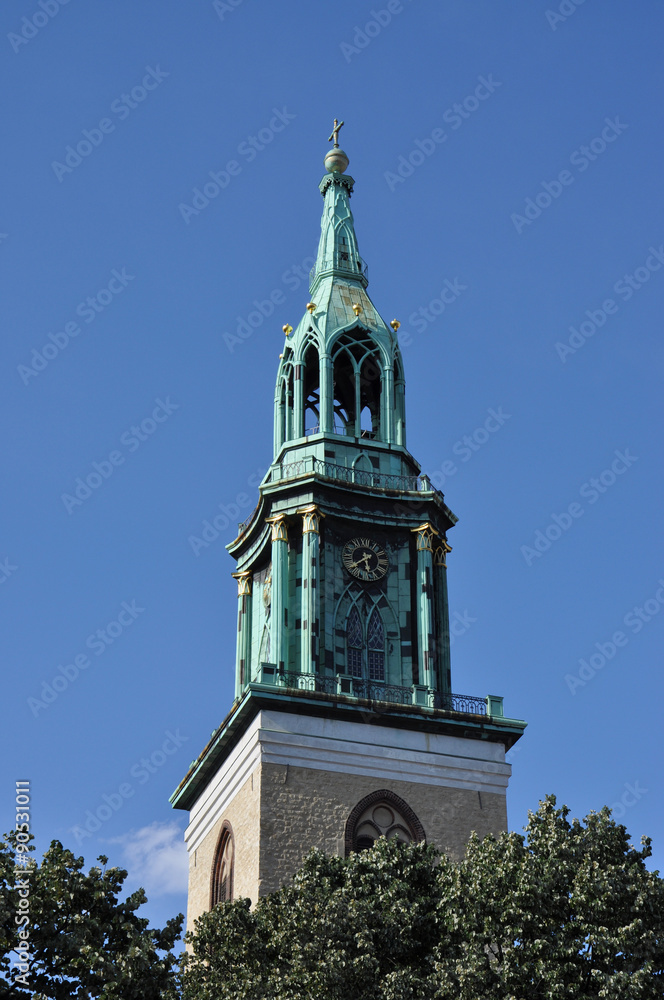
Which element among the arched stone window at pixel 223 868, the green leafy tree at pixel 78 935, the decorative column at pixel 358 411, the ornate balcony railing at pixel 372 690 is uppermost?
the decorative column at pixel 358 411

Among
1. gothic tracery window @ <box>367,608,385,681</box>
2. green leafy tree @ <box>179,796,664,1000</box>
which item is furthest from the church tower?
green leafy tree @ <box>179,796,664,1000</box>

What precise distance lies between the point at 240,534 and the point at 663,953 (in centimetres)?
2422

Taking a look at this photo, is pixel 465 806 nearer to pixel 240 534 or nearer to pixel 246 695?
Answer: pixel 246 695

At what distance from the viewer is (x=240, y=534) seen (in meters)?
51.1

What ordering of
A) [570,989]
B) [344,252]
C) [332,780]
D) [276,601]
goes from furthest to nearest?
[344,252] < [276,601] < [332,780] < [570,989]

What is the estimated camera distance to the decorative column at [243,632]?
49000mm

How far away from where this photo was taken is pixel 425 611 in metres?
47.0

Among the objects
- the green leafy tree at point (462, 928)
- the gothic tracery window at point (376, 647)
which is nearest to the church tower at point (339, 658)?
the gothic tracery window at point (376, 647)

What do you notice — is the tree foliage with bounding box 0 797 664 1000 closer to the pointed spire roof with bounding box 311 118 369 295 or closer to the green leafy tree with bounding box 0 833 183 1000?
the green leafy tree with bounding box 0 833 183 1000

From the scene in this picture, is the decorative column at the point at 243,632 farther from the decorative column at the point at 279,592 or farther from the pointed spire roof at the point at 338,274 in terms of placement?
the pointed spire roof at the point at 338,274

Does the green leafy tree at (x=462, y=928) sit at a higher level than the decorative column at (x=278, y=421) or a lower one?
lower

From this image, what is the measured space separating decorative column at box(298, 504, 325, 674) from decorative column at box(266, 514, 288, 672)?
25.0 inches

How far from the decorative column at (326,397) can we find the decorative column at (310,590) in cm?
406

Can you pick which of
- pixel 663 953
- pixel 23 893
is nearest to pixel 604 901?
pixel 663 953
